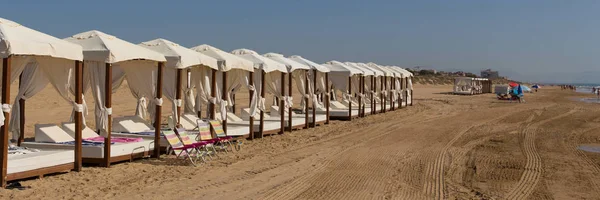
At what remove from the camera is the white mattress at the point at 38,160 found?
22.6 ft

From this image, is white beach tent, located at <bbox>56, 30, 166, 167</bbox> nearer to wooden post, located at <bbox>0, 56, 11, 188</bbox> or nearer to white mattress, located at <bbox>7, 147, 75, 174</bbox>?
white mattress, located at <bbox>7, 147, 75, 174</bbox>

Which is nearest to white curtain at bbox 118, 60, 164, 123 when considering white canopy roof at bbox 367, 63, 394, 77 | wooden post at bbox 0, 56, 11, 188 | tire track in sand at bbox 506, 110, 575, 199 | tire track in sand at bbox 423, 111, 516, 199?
wooden post at bbox 0, 56, 11, 188

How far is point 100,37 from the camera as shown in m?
8.46

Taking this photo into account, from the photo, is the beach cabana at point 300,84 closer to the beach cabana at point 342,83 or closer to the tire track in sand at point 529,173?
the beach cabana at point 342,83

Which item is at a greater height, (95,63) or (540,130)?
(95,63)

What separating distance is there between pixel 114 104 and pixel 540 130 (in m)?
16.1

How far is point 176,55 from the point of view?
389 inches

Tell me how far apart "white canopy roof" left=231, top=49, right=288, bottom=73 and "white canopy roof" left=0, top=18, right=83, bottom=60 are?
18.8 ft

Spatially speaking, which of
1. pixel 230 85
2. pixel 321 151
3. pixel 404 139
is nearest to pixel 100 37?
pixel 321 151

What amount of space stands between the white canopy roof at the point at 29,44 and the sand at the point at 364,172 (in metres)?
1.66

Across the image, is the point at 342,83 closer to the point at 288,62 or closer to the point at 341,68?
the point at 341,68

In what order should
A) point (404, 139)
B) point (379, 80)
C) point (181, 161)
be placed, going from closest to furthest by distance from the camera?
point (181, 161)
point (404, 139)
point (379, 80)

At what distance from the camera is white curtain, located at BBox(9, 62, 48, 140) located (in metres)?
8.69

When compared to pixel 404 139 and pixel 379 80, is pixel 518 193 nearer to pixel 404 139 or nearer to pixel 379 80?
pixel 404 139
